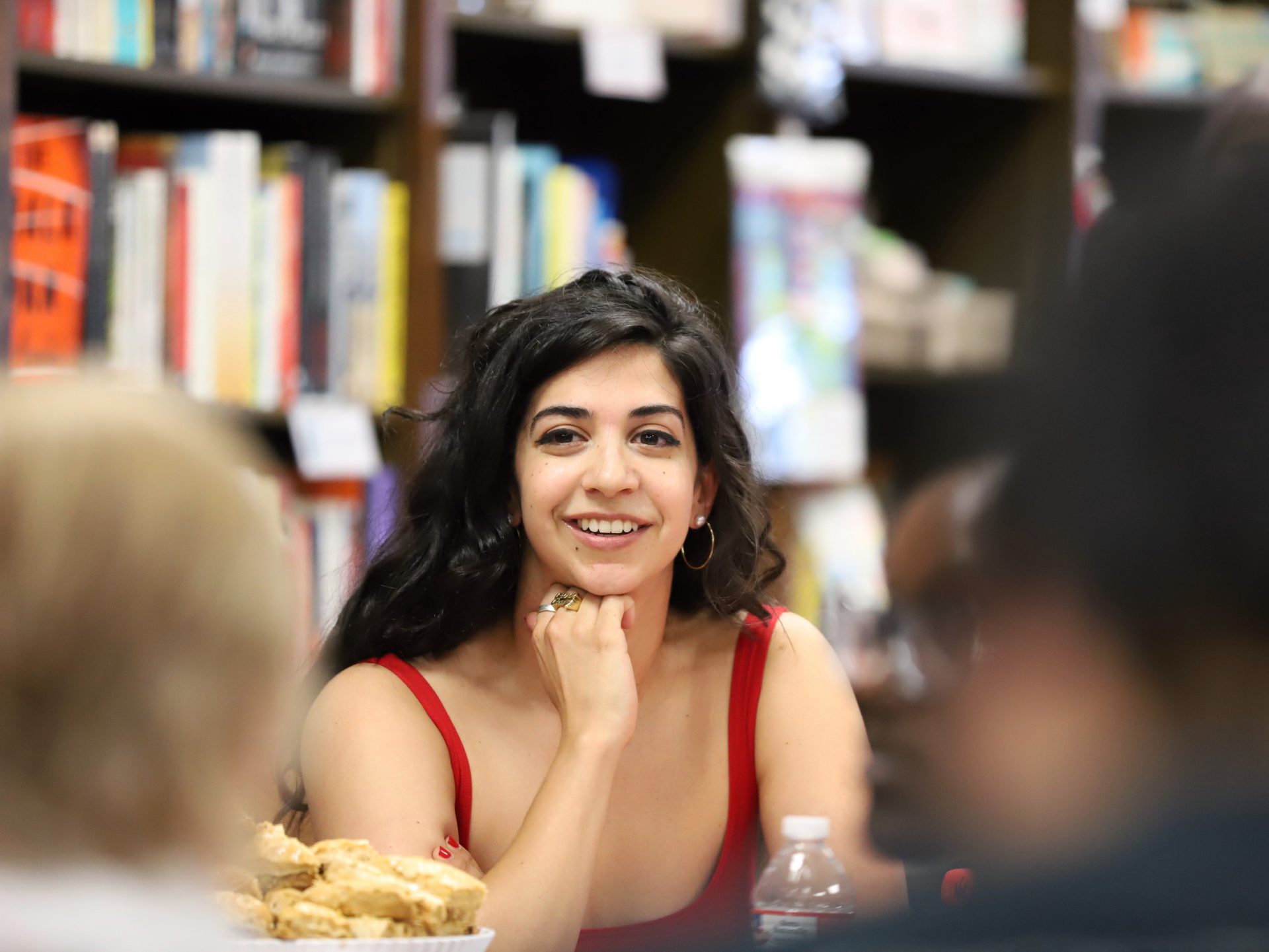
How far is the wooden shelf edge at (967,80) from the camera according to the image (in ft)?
8.70

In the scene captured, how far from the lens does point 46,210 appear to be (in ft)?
7.05

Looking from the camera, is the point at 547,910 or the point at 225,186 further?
the point at 225,186

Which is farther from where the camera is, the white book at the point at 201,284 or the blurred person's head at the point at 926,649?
the white book at the point at 201,284

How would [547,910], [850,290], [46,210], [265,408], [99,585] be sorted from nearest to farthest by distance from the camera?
[99,585] < [547,910] < [46,210] < [265,408] < [850,290]

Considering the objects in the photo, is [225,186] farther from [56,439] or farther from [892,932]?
[892,932]

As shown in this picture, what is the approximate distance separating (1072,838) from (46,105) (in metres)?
2.18

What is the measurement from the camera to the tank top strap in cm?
151

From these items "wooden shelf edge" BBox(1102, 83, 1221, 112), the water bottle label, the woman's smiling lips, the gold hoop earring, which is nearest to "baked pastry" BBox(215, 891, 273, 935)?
the water bottle label

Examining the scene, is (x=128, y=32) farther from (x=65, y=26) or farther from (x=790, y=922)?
(x=790, y=922)

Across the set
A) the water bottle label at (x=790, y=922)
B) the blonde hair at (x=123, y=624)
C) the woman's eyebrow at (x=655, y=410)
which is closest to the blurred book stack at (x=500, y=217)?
the woman's eyebrow at (x=655, y=410)

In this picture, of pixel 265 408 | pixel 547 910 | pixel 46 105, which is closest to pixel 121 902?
pixel 547 910

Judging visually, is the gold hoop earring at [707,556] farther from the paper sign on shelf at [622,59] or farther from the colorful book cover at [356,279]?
the paper sign on shelf at [622,59]

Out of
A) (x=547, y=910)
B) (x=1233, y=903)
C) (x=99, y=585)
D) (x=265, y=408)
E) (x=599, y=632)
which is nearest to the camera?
(x=1233, y=903)

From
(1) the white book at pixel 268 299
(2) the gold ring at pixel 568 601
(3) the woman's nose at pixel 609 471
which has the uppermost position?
(1) the white book at pixel 268 299
